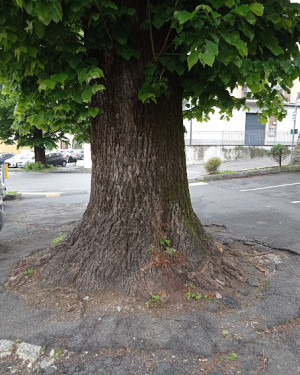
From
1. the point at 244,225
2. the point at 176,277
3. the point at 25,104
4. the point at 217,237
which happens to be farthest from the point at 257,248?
the point at 25,104

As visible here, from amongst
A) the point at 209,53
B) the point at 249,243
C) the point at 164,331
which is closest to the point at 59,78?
the point at 209,53

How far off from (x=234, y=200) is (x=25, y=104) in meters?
6.70

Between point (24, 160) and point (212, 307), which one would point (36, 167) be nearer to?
point (24, 160)

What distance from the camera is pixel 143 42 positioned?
3.19 metres

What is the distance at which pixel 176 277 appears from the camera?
3227 millimetres

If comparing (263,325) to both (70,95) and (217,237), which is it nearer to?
(217,237)

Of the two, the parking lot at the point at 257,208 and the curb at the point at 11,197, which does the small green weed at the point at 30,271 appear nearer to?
the parking lot at the point at 257,208

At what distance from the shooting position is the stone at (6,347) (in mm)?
2471

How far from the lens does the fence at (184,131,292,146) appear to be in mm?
23516

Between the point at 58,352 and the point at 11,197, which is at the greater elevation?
the point at 11,197

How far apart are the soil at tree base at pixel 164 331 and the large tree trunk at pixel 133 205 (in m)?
0.26

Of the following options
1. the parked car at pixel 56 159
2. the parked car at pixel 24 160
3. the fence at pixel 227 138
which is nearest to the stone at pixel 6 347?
the fence at pixel 227 138

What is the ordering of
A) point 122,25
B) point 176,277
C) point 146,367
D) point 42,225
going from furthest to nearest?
point 42,225
point 176,277
point 122,25
point 146,367

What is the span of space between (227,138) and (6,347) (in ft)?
76.8
